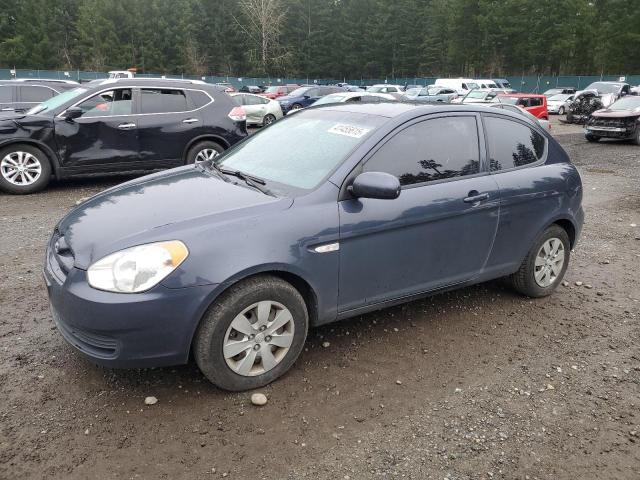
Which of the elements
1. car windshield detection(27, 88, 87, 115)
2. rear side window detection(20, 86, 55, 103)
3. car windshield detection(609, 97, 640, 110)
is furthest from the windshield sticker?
car windshield detection(609, 97, 640, 110)

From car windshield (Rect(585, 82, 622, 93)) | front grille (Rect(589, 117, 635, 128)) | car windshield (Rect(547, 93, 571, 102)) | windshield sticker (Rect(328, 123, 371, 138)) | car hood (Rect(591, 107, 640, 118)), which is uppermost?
car windshield (Rect(585, 82, 622, 93))

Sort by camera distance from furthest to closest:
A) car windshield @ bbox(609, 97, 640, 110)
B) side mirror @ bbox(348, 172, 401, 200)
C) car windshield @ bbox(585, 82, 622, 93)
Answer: car windshield @ bbox(585, 82, 622, 93), car windshield @ bbox(609, 97, 640, 110), side mirror @ bbox(348, 172, 401, 200)

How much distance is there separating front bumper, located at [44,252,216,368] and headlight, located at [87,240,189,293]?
44 millimetres

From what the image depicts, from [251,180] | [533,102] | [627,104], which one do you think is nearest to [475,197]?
[251,180]

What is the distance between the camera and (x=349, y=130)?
3643mm

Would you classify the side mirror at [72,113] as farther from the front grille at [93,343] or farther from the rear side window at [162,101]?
the front grille at [93,343]

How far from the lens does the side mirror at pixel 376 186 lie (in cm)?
313

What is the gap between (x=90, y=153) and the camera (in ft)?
26.2

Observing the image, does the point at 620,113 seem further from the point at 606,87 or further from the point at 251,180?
the point at 251,180

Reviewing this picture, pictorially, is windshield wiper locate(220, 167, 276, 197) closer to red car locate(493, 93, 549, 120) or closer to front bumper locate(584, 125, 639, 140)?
front bumper locate(584, 125, 639, 140)

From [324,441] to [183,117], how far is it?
23.1ft

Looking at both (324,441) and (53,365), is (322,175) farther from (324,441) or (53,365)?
(53,365)

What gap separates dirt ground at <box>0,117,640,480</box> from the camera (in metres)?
2.59

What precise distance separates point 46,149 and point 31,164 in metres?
0.37
